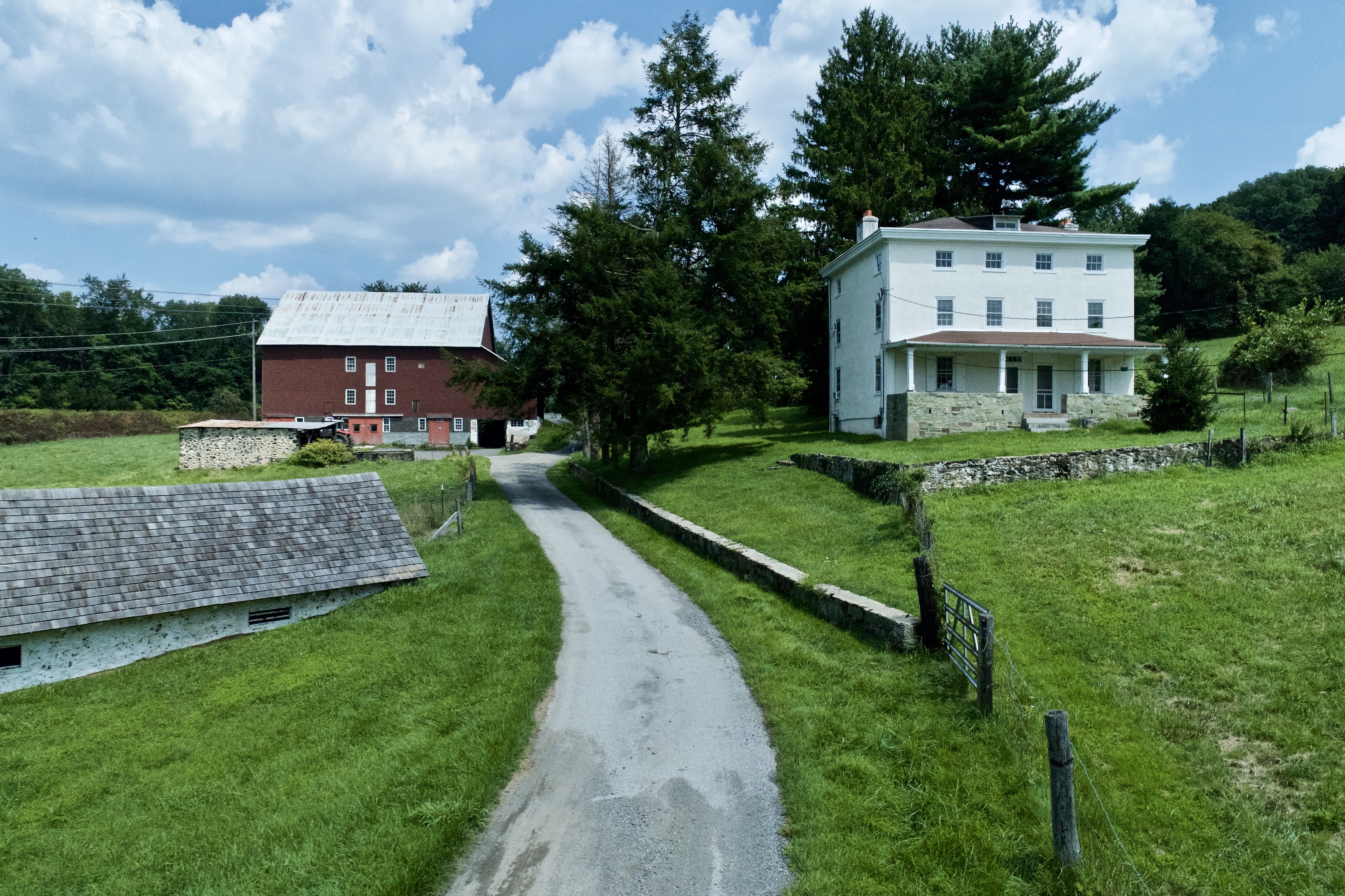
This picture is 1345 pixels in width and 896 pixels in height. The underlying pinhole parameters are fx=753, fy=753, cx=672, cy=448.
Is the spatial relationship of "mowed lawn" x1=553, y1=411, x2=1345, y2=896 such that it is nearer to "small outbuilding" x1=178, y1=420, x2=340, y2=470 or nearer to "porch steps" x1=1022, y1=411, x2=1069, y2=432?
"porch steps" x1=1022, y1=411, x2=1069, y2=432

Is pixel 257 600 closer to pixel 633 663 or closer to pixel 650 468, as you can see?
pixel 633 663

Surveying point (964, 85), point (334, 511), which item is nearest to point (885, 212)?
point (964, 85)

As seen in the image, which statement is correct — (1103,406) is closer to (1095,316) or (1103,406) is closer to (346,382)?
(1095,316)

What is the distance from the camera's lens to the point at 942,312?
31.0 meters

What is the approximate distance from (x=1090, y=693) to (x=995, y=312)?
83.6ft

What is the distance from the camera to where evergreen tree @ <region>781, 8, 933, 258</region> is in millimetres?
39938

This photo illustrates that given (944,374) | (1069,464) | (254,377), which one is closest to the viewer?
(1069,464)

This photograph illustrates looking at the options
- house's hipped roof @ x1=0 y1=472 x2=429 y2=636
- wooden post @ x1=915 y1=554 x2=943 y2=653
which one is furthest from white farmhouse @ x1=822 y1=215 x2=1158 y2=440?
wooden post @ x1=915 y1=554 x2=943 y2=653

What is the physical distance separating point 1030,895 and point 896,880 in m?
0.95

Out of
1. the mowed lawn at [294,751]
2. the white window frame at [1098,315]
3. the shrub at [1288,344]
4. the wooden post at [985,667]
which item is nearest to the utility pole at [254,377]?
the mowed lawn at [294,751]

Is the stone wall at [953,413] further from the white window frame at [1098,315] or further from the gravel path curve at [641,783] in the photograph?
the gravel path curve at [641,783]

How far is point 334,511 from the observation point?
1819 centimetres

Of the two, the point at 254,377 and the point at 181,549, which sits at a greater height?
the point at 254,377

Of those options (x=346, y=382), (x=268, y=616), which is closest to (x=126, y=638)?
(x=268, y=616)
